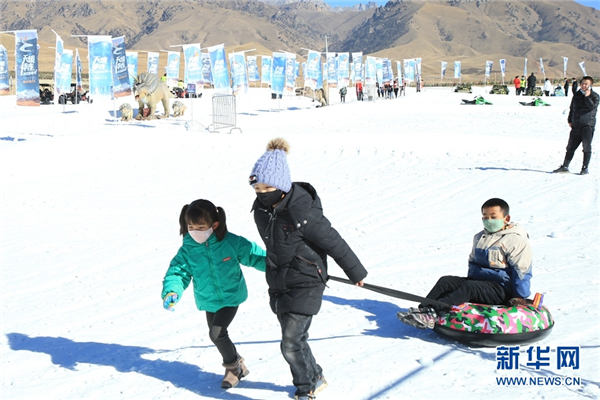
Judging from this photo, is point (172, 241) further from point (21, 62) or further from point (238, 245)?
point (21, 62)

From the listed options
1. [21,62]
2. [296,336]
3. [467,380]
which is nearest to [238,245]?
[296,336]

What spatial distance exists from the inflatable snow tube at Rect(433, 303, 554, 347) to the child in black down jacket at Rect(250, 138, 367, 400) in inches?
50.6

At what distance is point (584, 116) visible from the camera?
36.4ft

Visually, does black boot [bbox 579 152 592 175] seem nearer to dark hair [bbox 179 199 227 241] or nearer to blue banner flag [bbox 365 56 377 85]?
dark hair [bbox 179 199 227 241]

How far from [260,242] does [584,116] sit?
626 cm

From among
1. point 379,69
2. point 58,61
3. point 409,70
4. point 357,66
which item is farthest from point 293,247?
point 409,70

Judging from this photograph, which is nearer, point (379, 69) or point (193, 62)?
point (193, 62)

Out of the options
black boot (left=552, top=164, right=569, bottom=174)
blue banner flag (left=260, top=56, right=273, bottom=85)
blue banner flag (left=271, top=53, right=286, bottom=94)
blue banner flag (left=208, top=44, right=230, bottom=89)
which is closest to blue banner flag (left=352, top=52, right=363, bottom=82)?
blue banner flag (left=260, top=56, right=273, bottom=85)

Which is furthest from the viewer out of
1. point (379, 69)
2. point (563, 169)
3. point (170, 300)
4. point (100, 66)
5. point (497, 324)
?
point (379, 69)

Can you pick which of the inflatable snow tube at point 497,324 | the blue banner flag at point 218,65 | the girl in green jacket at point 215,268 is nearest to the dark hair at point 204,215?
the girl in green jacket at point 215,268

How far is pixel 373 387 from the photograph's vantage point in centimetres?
412

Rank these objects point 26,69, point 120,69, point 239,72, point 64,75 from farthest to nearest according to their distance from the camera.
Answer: point 239,72 → point 64,75 → point 120,69 → point 26,69

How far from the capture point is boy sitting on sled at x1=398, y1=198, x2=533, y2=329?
4.81 m

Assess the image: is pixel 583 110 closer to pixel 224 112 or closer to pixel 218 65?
pixel 224 112
